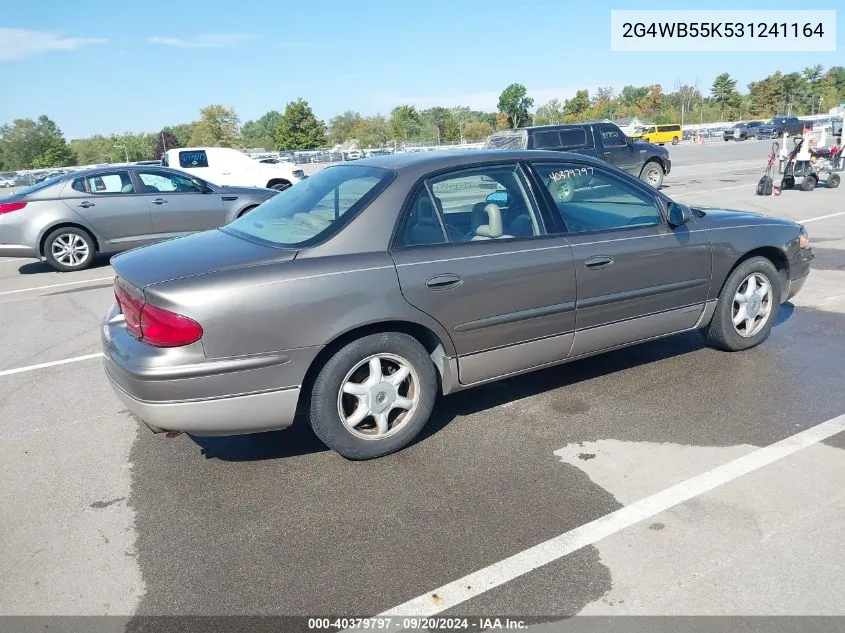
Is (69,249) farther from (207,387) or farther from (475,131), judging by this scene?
(475,131)

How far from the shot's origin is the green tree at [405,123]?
84312mm

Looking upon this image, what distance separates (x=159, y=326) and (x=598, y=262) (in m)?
2.54

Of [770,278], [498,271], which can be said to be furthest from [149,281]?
[770,278]

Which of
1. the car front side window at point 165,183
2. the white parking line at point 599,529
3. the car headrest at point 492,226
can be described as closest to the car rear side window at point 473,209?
the car headrest at point 492,226

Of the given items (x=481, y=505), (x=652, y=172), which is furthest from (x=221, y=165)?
(x=481, y=505)

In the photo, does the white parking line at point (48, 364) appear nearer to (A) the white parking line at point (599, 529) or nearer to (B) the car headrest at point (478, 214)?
(B) the car headrest at point (478, 214)

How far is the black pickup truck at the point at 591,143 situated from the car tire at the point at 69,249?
8309mm

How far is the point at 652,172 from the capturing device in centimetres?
1719

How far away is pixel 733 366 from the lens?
4898mm

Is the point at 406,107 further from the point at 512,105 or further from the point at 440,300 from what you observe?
the point at 440,300

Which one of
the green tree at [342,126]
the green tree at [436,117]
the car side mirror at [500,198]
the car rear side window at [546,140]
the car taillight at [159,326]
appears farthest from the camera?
the green tree at [342,126]

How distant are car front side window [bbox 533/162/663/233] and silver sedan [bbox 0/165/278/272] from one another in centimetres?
769

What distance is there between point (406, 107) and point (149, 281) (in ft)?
318

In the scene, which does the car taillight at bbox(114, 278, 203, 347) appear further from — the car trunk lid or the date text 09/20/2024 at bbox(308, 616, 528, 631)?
the date text 09/20/2024 at bbox(308, 616, 528, 631)
